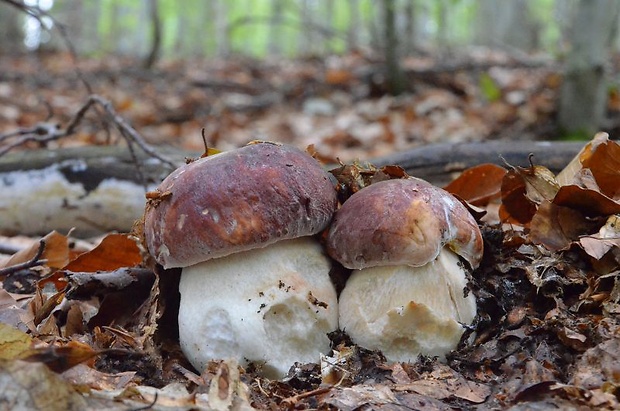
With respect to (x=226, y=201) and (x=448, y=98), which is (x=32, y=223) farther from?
(x=448, y=98)

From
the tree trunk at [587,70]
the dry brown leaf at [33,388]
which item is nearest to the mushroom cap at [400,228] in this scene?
the dry brown leaf at [33,388]

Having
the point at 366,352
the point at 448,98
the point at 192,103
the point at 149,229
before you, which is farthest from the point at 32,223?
→ the point at 448,98

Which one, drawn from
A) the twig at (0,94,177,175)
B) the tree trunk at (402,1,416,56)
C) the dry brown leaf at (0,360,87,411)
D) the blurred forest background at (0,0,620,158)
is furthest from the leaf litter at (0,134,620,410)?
the tree trunk at (402,1,416,56)

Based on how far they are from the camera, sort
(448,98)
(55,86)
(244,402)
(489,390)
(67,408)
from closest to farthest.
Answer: (67,408)
(244,402)
(489,390)
(448,98)
(55,86)

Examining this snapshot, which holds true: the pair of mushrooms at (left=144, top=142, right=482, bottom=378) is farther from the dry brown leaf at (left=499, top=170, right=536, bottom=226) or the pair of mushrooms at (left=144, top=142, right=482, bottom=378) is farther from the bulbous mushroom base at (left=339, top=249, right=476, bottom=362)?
the dry brown leaf at (left=499, top=170, right=536, bottom=226)

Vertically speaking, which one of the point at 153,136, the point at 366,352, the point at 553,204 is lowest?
the point at 153,136

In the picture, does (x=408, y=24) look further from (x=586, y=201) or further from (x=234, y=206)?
(x=234, y=206)

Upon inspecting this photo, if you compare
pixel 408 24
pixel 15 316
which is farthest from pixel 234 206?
pixel 408 24

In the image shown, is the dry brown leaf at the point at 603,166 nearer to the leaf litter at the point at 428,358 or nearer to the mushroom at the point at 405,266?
the leaf litter at the point at 428,358
